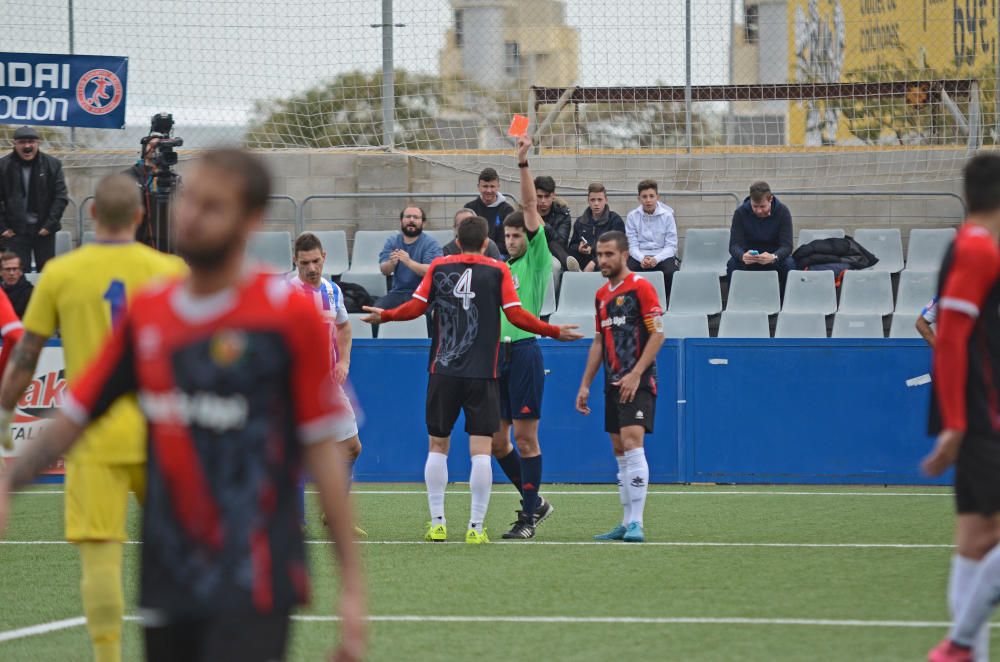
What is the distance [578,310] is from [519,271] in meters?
5.34

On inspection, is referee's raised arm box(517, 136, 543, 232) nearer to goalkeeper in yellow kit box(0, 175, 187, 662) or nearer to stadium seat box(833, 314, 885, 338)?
goalkeeper in yellow kit box(0, 175, 187, 662)

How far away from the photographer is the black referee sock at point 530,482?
389 inches

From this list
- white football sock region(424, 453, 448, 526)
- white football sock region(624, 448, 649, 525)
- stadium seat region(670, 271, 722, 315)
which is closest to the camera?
white football sock region(424, 453, 448, 526)

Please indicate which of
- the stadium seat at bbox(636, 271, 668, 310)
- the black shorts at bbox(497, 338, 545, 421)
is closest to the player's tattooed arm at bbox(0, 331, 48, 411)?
the black shorts at bbox(497, 338, 545, 421)

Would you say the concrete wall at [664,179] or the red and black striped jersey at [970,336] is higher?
the concrete wall at [664,179]

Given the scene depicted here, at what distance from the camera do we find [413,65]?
18.2 metres

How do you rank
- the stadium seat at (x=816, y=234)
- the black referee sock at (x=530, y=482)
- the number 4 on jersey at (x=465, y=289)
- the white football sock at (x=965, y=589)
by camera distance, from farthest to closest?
the stadium seat at (x=816, y=234) < the black referee sock at (x=530, y=482) < the number 4 on jersey at (x=465, y=289) < the white football sock at (x=965, y=589)

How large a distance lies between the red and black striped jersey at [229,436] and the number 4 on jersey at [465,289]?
6.13 meters

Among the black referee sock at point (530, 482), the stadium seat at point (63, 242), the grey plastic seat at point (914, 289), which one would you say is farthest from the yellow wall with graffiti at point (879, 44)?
the black referee sock at point (530, 482)

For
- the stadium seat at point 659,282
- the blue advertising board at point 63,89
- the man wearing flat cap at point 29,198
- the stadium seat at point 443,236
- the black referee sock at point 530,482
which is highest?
the blue advertising board at point 63,89

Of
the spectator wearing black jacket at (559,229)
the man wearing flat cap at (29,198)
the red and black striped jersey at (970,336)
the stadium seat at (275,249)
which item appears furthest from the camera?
the stadium seat at (275,249)

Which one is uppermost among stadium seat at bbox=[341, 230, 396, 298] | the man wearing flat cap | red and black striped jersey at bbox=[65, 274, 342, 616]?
the man wearing flat cap

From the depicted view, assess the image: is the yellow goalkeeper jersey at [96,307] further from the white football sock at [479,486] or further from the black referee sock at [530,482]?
the black referee sock at [530,482]

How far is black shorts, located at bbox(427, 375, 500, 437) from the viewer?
9273 mm
